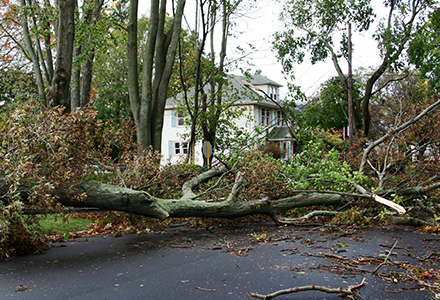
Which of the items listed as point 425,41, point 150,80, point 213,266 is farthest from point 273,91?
point 213,266

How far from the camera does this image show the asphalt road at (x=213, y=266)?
12.6 ft

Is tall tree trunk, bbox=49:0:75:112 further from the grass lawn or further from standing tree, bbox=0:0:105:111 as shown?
the grass lawn

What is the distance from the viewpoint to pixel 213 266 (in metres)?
4.84

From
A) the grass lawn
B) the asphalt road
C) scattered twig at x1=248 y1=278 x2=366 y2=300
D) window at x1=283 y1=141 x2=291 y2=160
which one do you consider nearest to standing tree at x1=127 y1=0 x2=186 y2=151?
the grass lawn

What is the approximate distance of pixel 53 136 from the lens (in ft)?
17.7

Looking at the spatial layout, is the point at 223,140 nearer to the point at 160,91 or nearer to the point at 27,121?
the point at 160,91

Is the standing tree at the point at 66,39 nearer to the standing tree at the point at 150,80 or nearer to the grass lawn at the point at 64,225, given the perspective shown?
the standing tree at the point at 150,80

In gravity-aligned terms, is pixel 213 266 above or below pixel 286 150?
below

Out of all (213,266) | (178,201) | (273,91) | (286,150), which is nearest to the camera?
(213,266)

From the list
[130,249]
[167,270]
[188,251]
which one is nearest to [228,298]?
[167,270]

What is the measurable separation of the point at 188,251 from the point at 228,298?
7.33 ft

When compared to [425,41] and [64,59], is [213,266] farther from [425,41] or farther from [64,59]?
[425,41]

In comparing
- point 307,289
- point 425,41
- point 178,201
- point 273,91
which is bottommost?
point 307,289

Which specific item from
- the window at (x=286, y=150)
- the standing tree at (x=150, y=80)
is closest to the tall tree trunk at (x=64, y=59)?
the standing tree at (x=150, y=80)
